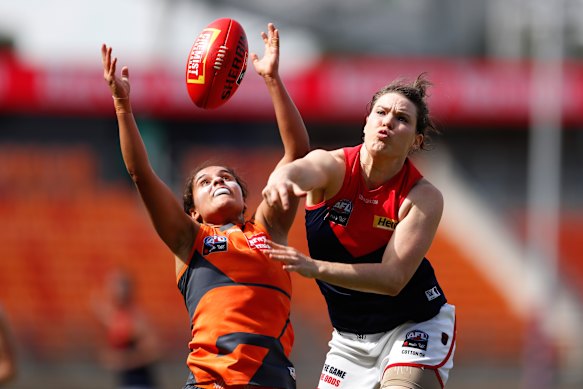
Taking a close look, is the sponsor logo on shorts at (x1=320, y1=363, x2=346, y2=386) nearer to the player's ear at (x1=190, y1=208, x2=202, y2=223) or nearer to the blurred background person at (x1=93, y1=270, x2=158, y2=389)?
the player's ear at (x1=190, y1=208, x2=202, y2=223)

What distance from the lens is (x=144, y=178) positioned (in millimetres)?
4520

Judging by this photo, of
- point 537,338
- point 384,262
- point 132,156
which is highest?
point 132,156

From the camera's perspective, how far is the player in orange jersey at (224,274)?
450 cm

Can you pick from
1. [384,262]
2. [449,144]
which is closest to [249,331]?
[384,262]

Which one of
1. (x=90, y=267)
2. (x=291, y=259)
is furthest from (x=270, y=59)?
(x=90, y=267)

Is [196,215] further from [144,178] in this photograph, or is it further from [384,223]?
[384,223]

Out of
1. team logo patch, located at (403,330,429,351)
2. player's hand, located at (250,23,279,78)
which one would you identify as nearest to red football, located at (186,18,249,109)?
player's hand, located at (250,23,279,78)

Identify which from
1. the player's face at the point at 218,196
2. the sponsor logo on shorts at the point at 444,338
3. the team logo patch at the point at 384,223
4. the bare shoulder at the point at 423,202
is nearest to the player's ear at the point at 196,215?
the player's face at the point at 218,196

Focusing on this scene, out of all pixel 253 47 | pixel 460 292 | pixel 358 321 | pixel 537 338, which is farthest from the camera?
pixel 253 47

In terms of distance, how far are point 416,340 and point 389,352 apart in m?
0.15

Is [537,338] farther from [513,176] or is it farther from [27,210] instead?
[27,210]

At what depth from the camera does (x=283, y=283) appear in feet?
15.5

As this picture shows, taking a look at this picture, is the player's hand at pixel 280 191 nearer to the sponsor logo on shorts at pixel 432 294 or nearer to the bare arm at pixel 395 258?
the bare arm at pixel 395 258

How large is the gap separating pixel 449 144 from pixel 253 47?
560 centimetres
